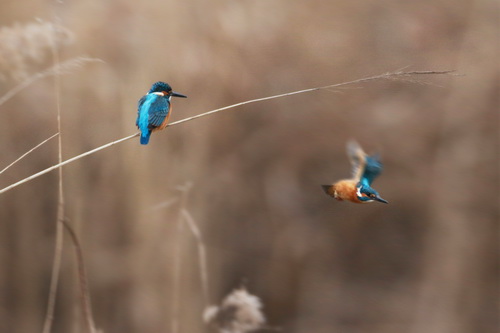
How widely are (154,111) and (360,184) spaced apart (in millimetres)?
149

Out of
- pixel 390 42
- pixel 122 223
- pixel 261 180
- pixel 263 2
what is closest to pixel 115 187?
pixel 122 223

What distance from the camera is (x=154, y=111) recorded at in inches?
15.4

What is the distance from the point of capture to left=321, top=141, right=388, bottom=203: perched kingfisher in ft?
1.05

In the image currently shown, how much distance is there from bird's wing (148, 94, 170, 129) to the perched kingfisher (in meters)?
0.12

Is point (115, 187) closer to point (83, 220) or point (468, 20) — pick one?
point (83, 220)

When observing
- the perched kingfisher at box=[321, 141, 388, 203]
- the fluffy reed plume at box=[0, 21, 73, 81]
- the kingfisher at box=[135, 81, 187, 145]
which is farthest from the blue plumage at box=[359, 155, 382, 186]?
the fluffy reed plume at box=[0, 21, 73, 81]

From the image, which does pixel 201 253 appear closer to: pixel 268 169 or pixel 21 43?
pixel 268 169

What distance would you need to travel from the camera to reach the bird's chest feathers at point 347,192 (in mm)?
323

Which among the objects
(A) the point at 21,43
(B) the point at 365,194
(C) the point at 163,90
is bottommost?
(B) the point at 365,194

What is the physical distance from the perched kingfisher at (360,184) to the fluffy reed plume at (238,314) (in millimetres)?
410

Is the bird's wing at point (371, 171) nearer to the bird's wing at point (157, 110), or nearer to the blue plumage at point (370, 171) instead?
the blue plumage at point (370, 171)

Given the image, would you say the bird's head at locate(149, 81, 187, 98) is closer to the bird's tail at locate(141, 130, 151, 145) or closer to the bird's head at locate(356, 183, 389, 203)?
the bird's tail at locate(141, 130, 151, 145)

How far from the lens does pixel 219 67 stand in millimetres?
880

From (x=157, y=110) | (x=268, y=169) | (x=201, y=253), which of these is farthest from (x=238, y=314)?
(x=157, y=110)
